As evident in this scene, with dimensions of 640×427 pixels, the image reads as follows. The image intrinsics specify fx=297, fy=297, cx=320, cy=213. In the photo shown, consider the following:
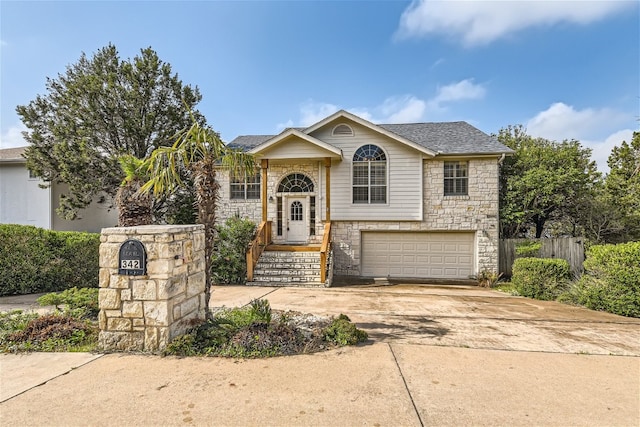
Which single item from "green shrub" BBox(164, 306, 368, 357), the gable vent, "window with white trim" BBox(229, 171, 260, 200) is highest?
the gable vent

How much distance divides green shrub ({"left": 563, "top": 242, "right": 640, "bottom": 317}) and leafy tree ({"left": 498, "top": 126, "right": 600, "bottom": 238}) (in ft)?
16.9

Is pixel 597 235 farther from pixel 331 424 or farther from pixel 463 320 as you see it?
pixel 331 424

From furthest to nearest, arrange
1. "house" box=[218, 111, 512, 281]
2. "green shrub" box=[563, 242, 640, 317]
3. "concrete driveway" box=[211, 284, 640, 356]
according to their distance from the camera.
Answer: "house" box=[218, 111, 512, 281]
"green shrub" box=[563, 242, 640, 317]
"concrete driveway" box=[211, 284, 640, 356]

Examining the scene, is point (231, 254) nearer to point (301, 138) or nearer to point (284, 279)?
point (284, 279)

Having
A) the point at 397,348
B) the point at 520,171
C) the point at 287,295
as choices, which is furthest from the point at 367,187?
the point at 397,348

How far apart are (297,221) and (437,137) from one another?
7231 mm

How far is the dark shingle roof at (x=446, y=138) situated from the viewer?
461 inches

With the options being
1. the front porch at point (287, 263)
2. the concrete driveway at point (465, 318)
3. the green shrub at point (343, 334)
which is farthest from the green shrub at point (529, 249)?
the green shrub at point (343, 334)

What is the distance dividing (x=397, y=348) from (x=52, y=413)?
384 cm

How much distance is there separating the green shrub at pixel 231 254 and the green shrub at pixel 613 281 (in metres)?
9.57

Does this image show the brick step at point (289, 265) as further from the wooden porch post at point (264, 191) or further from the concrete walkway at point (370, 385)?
the concrete walkway at point (370, 385)

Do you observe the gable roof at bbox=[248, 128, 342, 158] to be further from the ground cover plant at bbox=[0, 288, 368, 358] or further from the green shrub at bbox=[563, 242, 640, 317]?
the green shrub at bbox=[563, 242, 640, 317]

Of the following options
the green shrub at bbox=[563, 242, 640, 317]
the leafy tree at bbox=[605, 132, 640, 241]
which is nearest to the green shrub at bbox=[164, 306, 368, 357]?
the green shrub at bbox=[563, 242, 640, 317]

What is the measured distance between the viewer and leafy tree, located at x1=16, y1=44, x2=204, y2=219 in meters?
12.7
